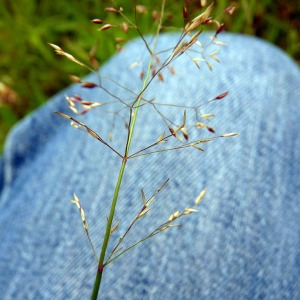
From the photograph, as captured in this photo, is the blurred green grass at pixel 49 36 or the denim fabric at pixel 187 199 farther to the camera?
the blurred green grass at pixel 49 36

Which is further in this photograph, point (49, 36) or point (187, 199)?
point (49, 36)

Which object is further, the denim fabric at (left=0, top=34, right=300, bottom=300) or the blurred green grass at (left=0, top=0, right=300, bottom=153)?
the blurred green grass at (left=0, top=0, right=300, bottom=153)

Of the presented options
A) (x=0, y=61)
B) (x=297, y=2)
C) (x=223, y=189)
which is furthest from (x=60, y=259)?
(x=297, y=2)

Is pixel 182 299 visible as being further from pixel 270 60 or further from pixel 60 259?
pixel 270 60
